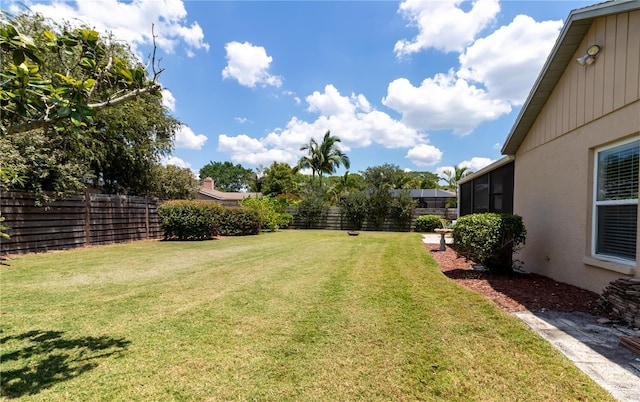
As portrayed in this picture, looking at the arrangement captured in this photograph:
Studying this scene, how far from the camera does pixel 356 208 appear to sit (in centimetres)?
2030

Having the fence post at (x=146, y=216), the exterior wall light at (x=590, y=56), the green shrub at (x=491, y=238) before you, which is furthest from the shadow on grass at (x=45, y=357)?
the fence post at (x=146, y=216)

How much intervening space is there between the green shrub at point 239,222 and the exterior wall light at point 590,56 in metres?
13.3

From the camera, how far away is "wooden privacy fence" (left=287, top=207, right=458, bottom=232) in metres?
19.8

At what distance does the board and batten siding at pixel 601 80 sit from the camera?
387cm

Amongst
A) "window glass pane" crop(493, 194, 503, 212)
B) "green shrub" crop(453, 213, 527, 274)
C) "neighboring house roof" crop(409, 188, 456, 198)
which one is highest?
"neighboring house roof" crop(409, 188, 456, 198)

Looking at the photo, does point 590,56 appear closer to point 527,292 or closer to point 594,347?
point 527,292

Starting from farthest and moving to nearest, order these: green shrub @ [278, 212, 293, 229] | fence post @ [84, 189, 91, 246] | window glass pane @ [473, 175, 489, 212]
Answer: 1. green shrub @ [278, 212, 293, 229]
2. window glass pane @ [473, 175, 489, 212]
3. fence post @ [84, 189, 91, 246]

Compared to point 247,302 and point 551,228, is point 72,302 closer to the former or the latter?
point 247,302

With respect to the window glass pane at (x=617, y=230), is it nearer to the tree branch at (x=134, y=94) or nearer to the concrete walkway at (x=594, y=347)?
the concrete walkway at (x=594, y=347)

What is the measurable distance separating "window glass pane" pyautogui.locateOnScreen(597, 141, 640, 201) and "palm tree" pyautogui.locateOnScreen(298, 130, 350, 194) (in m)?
24.8

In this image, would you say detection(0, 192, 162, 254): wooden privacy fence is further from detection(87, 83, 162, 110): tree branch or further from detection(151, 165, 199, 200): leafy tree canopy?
detection(87, 83, 162, 110): tree branch

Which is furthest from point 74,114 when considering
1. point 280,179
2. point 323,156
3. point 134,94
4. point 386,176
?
point 280,179

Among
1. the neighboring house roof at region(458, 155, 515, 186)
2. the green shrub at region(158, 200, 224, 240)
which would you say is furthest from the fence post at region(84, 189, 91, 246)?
the neighboring house roof at region(458, 155, 515, 186)

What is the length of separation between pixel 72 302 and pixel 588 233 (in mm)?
7722
